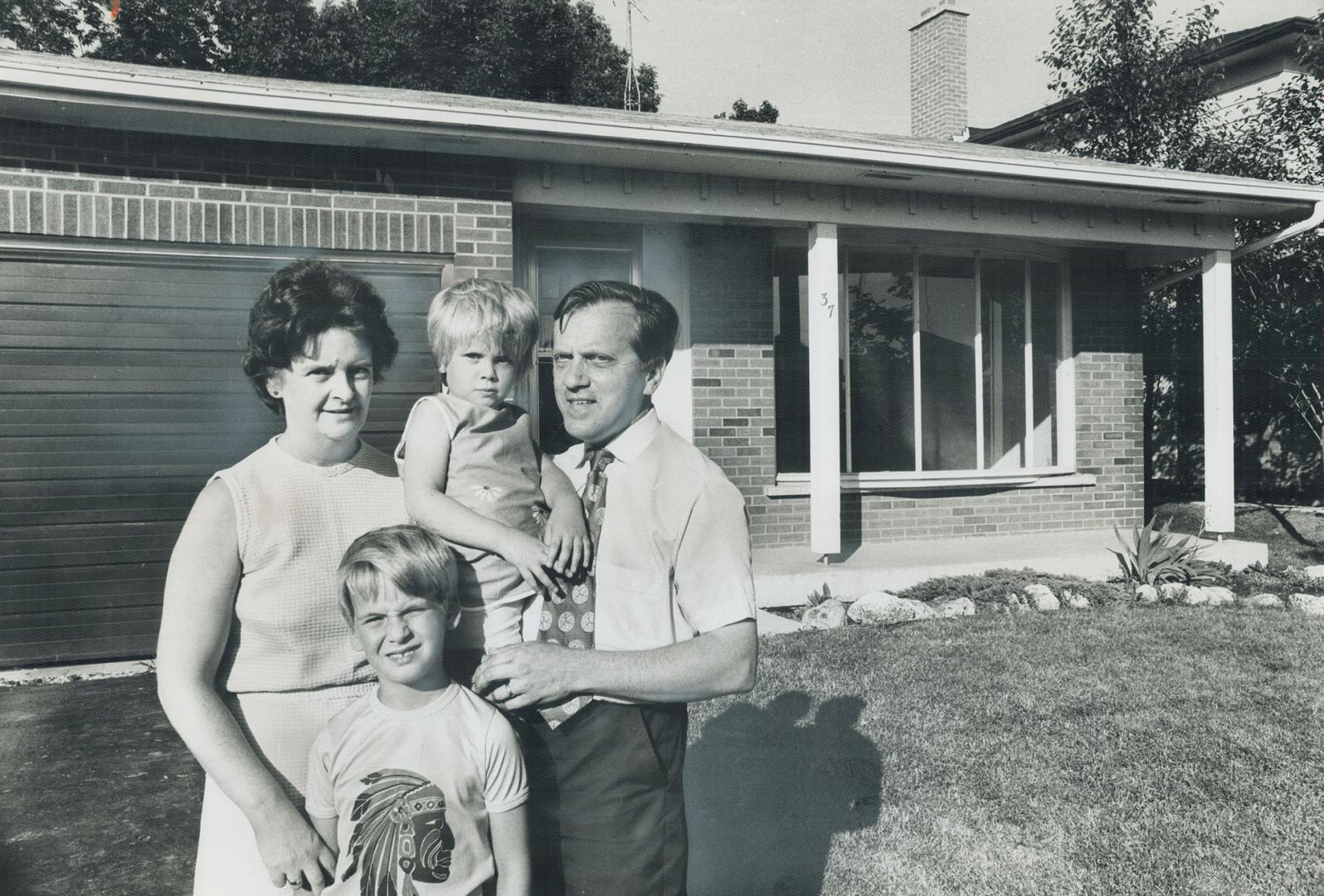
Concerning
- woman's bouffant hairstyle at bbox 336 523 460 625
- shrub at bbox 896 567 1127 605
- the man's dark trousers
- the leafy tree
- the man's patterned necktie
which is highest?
the leafy tree

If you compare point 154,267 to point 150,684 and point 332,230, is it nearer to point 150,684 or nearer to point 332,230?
point 332,230

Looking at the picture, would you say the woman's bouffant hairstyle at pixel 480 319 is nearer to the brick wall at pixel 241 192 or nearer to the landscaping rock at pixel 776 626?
the brick wall at pixel 241 192

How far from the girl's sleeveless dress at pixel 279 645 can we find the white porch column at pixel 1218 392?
28.2 ft

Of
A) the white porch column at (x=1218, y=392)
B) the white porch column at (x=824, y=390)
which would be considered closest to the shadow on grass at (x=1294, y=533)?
the white porch column at (x=1218, y=392)

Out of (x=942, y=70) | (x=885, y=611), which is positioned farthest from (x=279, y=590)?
(x=942, y=70)

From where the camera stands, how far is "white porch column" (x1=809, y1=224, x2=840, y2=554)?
7.00 meters

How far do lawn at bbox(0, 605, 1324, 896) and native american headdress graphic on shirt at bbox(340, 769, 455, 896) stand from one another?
1.83 metres

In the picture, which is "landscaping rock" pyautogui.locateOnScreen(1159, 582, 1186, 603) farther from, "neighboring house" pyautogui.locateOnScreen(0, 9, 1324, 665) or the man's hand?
the man's hand

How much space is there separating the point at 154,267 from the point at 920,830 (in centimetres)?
376

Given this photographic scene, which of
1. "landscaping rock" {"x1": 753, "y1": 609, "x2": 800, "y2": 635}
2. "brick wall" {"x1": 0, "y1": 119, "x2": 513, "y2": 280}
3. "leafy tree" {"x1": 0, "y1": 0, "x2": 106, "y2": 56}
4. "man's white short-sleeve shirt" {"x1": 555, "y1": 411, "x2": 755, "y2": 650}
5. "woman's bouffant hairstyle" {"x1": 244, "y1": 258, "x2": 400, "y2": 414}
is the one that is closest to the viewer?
"woman's bouffant hairstyle" {"x1": 244, "y1": 258, "x2": 400, "y2": 414}

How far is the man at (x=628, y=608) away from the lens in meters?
1.75

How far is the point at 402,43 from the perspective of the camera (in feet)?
74.2

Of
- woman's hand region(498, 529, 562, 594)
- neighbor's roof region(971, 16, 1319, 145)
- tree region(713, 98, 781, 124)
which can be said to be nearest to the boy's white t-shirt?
woman's hand region(498, 529, 562, 594)

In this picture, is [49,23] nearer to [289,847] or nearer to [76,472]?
[76,472]
